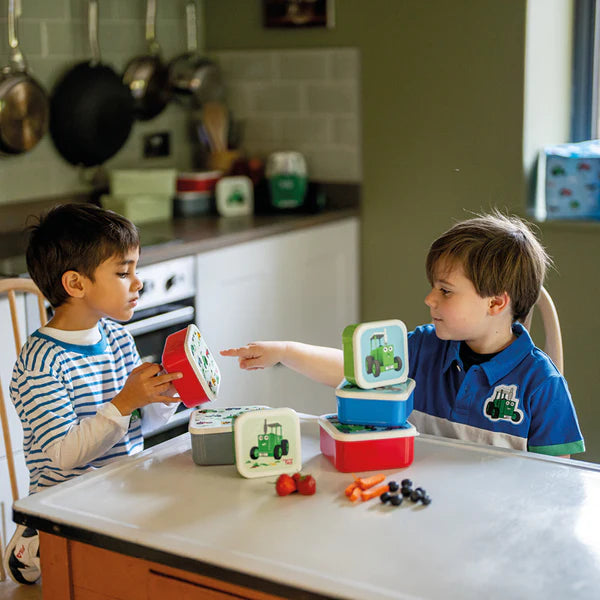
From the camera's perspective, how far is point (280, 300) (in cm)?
312

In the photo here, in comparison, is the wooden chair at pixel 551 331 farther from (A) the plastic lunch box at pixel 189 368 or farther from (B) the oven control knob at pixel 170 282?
(B) the oven control knob at pixel 170 282

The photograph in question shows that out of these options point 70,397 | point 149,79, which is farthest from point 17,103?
point 70,397

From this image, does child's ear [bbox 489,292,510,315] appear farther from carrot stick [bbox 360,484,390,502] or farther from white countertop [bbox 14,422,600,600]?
carrot stick [bbox 360,484,390,502]

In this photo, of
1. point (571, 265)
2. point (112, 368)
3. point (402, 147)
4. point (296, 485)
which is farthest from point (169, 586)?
point (402, 147)

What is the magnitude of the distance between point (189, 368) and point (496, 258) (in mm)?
584

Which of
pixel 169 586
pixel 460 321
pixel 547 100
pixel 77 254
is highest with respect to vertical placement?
pixel 547 100

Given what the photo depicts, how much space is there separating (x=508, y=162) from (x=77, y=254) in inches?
71.0

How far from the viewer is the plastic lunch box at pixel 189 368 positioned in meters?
1.43

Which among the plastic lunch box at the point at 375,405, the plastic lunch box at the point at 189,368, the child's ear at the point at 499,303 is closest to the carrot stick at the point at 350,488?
the plastic lunch box at the point at 375,405

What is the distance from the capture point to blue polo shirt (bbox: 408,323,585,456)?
1.55 meters

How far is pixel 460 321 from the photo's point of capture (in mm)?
1629

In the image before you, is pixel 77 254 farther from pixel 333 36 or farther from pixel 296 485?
pixel 333 36

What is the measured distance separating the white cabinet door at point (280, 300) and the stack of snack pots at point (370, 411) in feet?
4.72

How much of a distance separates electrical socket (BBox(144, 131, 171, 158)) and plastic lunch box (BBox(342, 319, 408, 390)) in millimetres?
2192
